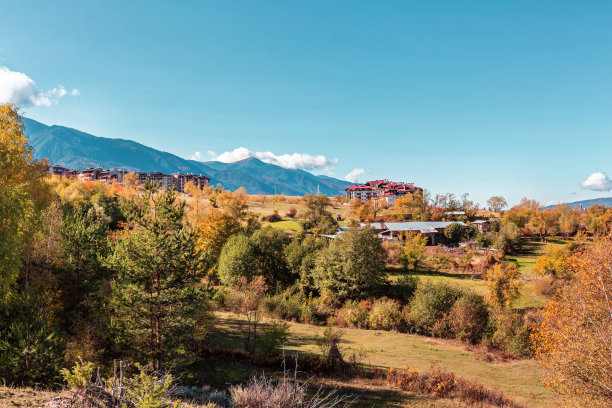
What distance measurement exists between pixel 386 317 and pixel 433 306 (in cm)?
504

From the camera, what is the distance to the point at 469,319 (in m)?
31.8

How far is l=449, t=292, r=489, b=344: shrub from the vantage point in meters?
31.7

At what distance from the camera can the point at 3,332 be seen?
13.8 meters

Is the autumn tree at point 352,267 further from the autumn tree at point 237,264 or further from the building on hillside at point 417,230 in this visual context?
the building on hillside at point 417,230

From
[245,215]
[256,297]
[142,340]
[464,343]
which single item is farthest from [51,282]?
[245,215]

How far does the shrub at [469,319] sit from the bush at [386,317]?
5.35 meters

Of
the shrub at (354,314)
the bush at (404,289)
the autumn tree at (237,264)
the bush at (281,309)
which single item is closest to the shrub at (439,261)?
the bush at (404,289)

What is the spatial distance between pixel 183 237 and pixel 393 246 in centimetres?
5013

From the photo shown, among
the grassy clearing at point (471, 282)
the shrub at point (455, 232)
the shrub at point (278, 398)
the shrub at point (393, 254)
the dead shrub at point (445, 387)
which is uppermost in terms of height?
the shrub at point (455, 232)

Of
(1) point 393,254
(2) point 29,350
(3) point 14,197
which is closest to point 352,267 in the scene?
(1) point 393,254

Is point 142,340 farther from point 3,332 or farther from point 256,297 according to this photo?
point 256,297

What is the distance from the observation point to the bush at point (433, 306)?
33656 mm

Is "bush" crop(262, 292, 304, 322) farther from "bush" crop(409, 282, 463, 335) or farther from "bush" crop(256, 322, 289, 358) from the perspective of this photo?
"bush" crop(256, 322, 289, 358)

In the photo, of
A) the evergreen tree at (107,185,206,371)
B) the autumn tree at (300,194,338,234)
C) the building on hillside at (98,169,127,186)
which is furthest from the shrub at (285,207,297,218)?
the building on hillside at (98,169,127,186)
